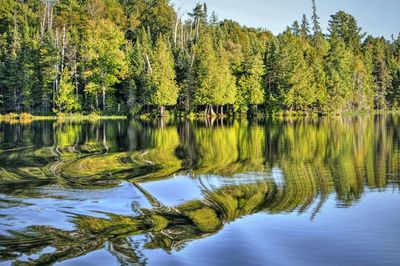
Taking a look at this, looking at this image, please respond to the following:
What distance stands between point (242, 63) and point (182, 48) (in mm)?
12018

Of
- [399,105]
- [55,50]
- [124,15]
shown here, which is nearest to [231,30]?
[124,15]

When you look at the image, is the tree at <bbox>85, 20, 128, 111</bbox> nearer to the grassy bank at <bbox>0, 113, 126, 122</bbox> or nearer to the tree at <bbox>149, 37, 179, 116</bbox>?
the grassy bank at <bbox>0, 113, 126, 122</bbox>

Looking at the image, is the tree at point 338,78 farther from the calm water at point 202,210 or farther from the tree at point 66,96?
the calm water at point 202,210

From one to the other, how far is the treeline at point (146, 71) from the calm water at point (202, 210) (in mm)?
54266

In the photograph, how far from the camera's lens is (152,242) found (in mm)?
8805

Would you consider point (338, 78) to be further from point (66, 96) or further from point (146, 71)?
point (66, 96)

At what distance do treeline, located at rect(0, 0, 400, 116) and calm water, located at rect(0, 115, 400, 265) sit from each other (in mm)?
54266

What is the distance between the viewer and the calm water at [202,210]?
8.24 m

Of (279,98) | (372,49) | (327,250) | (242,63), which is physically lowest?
(327,250)

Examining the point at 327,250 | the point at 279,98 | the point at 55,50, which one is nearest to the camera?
the point at 327,250

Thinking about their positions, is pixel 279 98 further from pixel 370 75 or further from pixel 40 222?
pixel 40 222

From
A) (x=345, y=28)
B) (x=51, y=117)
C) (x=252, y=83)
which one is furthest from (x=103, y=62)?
(x=345, y=28)

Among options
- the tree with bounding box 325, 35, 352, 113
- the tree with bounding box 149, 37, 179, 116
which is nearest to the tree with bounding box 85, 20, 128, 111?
the tree with bounding box 149, 37, 179, 116

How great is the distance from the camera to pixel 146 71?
78750mm
